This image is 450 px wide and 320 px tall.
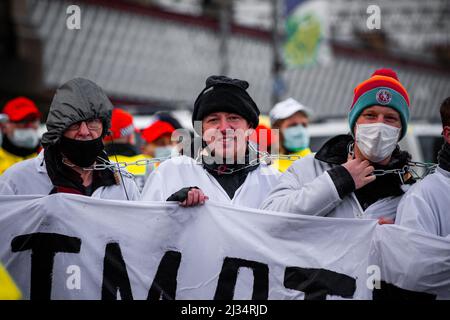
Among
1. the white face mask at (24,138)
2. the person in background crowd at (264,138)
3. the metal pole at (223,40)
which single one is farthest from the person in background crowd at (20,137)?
the metal pole at (223,40)

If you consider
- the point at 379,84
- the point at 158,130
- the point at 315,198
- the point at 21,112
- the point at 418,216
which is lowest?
the point at 418,216

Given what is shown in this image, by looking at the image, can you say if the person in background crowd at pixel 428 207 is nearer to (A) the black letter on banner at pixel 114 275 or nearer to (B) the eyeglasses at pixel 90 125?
(A) the black letter on banner at pixel 114 275

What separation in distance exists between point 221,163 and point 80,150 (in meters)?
0.82

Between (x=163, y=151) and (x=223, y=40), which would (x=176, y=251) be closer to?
(x=163, y=151)

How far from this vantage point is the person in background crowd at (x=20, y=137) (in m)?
7.64

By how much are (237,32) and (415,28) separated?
37.8ft

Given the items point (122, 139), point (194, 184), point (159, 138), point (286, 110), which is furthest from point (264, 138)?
point (194, 184)

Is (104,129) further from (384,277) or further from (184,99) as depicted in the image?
(184,99)

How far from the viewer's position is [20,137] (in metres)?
7.64

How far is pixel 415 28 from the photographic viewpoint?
3139cm

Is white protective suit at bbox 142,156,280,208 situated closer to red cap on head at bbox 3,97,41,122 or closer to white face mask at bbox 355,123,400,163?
white face mask at bbox 355,123,400,163

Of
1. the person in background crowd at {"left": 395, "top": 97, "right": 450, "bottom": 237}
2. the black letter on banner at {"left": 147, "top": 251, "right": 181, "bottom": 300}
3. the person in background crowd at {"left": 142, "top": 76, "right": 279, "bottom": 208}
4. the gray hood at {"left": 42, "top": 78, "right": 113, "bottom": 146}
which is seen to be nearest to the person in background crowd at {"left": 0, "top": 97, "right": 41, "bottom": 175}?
the gray hood at {"left": 42, "top": 78, "right": 113, "bottom": 146}

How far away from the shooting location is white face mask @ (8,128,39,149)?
25.0ft

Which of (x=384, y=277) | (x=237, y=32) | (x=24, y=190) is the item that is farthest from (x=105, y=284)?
(x=237, y=32)
